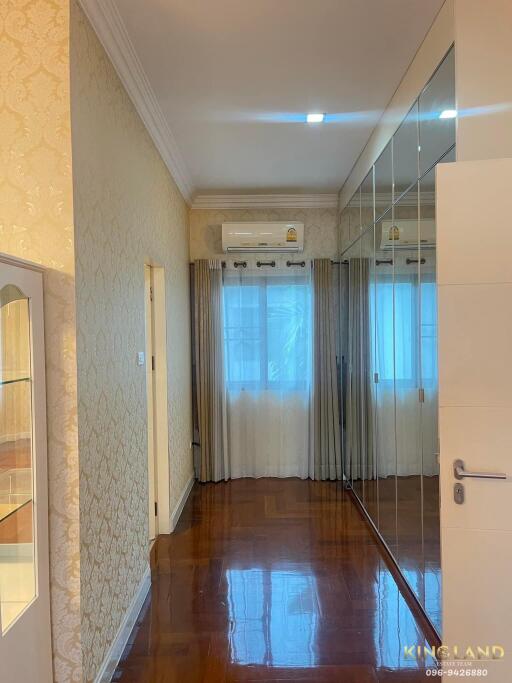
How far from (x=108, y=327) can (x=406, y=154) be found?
1.88 m

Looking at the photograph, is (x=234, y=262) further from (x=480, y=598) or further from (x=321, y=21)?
(x=480, y=598)

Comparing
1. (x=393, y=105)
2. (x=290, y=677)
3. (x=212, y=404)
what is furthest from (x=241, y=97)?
(x=290, y=677)

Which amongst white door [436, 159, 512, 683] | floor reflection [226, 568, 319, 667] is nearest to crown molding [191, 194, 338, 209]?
white door [436, 159, 512, 683]

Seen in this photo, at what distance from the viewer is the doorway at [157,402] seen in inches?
127

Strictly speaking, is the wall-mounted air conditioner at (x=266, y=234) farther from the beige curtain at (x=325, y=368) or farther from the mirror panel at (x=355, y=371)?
the mirror panel at (x=355, y=371)

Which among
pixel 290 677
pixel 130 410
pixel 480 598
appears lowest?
pixel 290 677

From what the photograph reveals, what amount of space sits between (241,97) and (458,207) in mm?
1661

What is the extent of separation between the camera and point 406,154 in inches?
93.8

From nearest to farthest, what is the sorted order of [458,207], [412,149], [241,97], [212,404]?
1. [458,207]
2. [412,149]
3. [241,97]
4. [212,404]

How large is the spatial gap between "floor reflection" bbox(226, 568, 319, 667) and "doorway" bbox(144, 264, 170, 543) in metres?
0.81

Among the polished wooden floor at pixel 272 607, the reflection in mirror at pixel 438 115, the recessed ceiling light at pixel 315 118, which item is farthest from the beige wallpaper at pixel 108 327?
the reflection in mirror at pixel 438 115

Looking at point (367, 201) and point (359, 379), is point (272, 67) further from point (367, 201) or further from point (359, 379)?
point (359, 379)

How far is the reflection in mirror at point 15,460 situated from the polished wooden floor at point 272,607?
827 millimetres

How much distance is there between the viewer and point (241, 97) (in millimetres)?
2607
